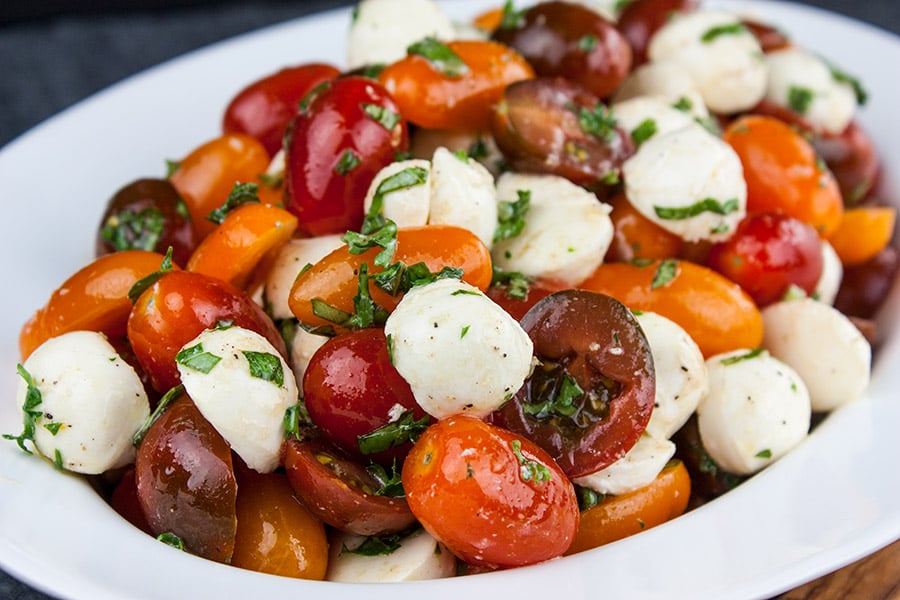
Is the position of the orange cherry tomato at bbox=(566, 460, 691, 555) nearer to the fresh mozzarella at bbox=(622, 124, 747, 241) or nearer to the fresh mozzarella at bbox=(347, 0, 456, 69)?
the fresh mozzarella at bbox=(622, 124, 747, 241)

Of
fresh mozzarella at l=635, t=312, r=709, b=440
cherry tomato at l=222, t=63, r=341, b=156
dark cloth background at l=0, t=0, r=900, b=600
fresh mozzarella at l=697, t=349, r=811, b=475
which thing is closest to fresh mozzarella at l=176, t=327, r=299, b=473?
A: fresh mozzarella at l=635, t=312, r=709, b=440

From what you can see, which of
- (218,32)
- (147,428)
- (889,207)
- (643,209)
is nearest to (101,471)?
(147,428)

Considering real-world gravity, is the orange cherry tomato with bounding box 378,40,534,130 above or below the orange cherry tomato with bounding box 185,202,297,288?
above

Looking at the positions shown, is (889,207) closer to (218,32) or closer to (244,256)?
(244,256)

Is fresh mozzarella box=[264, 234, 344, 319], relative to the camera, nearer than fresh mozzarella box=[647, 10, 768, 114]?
Yes

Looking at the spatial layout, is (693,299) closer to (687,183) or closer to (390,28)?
(687,183)

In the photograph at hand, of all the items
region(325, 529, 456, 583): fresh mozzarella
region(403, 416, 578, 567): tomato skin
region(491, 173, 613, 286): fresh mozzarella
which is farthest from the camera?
region(491, 173, 613, 286): fresh mozzarella

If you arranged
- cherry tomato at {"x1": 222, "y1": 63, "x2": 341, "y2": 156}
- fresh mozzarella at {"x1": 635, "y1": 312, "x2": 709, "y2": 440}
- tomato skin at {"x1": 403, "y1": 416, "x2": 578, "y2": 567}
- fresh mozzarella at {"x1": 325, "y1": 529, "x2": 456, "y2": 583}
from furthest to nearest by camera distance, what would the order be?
1. cherry tomato at {"x1": 222, "y1": 63, "x2": 341, "y2": 156}
2. fresh mozzarella at {"x1": 635, "y1": 312, "x2": 709, "y2": 440}
3. fresh mozzarella at {"x1": 325, "y1": 529, "x2": 456, "y2": 583}
4. tomato skin at {"x1": 403, "y1": 416, "x2": 578, "y2": 567}

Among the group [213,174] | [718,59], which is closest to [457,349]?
[213,174]
